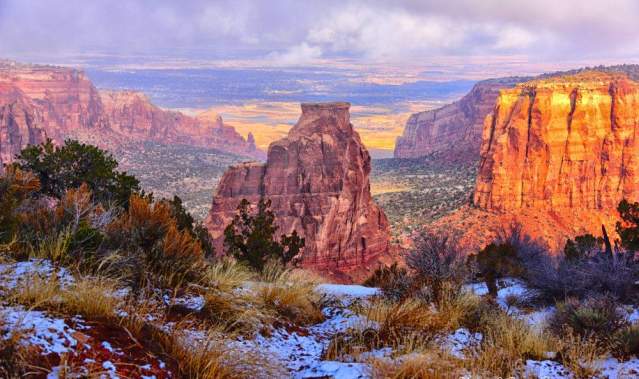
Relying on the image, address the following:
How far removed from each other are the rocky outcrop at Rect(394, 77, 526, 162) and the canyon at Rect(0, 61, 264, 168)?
46.6 meters

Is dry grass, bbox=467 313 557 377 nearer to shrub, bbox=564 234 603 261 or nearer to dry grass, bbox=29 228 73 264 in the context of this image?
dry grass, bbox=29 228 73 264

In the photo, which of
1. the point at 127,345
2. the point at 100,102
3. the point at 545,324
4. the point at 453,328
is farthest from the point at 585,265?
the point at 100,102

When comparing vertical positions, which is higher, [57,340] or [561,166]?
[57,340]

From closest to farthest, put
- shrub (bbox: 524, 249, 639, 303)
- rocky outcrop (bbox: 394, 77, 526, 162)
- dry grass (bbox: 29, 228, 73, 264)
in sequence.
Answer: dry grass (bbox: 29, 228, 73, 264), shrub (bbox: 524, 249, 639, 303), rocky outcrop (bbox: 394, 77, 526, 162)

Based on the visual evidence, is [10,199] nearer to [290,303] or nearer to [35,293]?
[35,293]

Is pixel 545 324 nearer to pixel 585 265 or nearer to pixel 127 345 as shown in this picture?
pixel 127 345

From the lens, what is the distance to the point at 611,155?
62.5 meters

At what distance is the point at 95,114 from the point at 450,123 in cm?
9002

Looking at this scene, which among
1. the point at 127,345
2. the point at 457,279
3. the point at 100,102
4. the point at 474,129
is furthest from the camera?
the point at 100,102

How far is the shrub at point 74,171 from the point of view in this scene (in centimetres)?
1822

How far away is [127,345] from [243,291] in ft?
9.55

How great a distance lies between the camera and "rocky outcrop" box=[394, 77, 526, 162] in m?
125

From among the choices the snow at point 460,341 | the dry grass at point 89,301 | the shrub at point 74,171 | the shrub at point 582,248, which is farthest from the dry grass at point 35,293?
the shrub at point 582,248

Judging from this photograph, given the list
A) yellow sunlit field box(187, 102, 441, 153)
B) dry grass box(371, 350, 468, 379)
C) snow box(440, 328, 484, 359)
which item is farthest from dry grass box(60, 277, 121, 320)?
yellow sunlit field box(187, 102, 441, 153)
